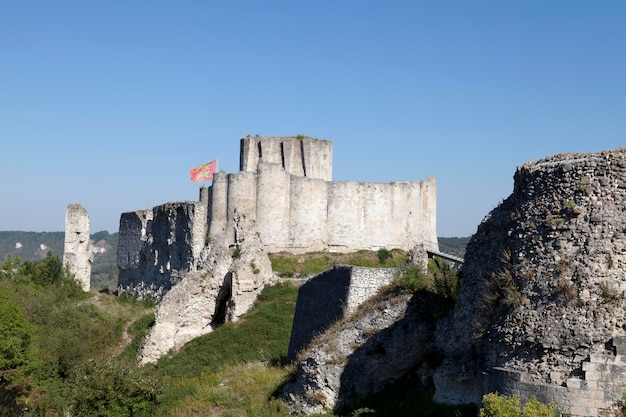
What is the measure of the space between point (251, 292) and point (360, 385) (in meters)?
16.2

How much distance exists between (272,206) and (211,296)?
11366 millimetres

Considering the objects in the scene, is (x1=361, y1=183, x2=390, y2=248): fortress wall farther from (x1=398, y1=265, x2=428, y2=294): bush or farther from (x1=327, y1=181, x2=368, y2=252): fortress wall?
(x1=398, y1=265, x2=428, y2=294): bush

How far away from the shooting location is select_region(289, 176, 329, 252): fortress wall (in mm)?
43812

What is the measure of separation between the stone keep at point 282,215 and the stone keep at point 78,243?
2214mm

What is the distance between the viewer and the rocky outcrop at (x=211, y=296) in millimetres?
29828

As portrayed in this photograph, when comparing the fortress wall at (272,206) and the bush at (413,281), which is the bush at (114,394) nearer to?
the bush at (413,281)

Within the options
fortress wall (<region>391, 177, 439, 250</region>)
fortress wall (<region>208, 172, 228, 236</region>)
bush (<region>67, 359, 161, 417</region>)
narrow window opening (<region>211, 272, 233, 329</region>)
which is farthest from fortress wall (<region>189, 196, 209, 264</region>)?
bush (<region>67, 359, 161, 417</region>)

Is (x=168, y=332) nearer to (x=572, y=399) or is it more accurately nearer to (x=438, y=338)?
(x=438, y=338)

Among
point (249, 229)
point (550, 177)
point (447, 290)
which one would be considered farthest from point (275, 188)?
point (550, 177)

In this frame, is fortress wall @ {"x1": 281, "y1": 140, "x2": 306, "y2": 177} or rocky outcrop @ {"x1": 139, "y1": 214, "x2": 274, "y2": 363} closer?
rocky outcrop @ {"x1": 139, "y1": 214, "x2": 274, "y2": 363}

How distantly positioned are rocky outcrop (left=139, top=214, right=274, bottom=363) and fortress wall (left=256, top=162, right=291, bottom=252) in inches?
316

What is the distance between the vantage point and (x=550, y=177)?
11.3 meters

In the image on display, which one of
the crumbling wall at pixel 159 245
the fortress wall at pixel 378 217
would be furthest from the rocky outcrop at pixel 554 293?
the fortress wall at pixel 378 217

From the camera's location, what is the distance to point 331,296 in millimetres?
21078
